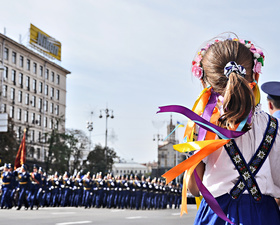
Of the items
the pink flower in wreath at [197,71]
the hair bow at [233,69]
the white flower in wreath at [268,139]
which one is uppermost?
the pink flower in wreath at [197,71]

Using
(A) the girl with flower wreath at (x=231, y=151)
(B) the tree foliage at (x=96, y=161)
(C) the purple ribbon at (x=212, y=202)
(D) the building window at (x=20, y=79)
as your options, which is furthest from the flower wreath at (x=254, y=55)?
(D) the building window at (x=20, y=79)

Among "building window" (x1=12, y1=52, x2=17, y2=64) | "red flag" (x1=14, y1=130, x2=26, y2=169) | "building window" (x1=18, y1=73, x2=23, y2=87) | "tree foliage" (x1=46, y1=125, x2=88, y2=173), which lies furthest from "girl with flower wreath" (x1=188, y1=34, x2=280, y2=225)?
"building window" (x1=18, y1=73, x2=23, y2=87)

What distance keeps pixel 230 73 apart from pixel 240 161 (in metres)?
0.47

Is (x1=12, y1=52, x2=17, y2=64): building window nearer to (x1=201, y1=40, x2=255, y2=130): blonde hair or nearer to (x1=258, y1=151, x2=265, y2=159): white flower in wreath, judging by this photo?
(x1=201, y1=40, x2=255, y2=130): blonde hair

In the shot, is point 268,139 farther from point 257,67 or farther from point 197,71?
point 197,71

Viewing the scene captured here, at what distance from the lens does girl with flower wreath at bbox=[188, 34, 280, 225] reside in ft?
A: 9.93

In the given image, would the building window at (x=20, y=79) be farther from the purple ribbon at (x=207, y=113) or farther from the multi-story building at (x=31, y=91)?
the purple ribbon at (x=207, y=113)

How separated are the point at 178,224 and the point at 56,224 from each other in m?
3.32

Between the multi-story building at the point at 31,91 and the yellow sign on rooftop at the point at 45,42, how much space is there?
172 cm

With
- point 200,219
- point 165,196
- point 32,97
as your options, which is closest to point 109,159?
point 32,97

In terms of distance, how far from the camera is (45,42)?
8944 cm

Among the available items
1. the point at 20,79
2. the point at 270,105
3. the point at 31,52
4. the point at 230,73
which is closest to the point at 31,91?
the point at 20,79

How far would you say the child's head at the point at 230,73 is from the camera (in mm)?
3000

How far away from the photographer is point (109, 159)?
76.3 meters
